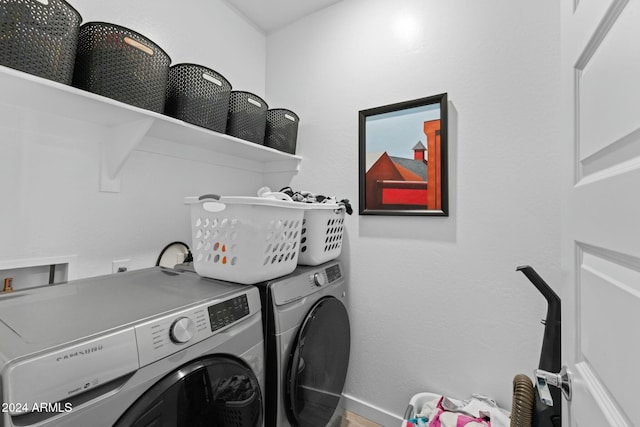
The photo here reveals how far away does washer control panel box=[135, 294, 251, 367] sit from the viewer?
24.7 inches

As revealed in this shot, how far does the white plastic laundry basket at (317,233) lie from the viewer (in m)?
1.33

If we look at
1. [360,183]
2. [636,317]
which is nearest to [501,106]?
[360,183]

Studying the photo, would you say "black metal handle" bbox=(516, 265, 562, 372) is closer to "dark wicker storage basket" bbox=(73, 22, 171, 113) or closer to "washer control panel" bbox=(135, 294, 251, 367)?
"washer control panel" bbox=(135, 294, 251, 367)

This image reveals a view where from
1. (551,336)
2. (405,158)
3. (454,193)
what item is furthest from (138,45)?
(551,336)

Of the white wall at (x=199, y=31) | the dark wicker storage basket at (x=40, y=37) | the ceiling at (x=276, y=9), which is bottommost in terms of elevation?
the dark wicker storage basket at (x=40, y=37)

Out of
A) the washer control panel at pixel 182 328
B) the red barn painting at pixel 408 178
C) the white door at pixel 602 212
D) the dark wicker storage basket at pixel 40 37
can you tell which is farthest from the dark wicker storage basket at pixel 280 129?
the white door at pixel 602 212

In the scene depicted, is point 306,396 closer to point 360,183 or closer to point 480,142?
point 360,183

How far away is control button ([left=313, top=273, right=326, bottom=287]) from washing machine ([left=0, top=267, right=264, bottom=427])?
364mm

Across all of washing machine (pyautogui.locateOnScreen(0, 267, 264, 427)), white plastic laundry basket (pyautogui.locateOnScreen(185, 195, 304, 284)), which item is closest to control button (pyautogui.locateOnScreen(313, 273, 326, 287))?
white plastic laundry basket (pyautogui.locateOnScreen(185, 195, 304, 284))

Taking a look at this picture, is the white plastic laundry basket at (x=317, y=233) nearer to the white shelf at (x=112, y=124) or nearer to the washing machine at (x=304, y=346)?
the washing machine at (x=304, y=346)

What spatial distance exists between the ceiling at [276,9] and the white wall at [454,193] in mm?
115

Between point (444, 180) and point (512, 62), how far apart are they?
608 mm

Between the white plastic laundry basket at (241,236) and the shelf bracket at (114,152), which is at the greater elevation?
the shelf bracket at (114,152)

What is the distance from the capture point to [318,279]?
1.29 metres
